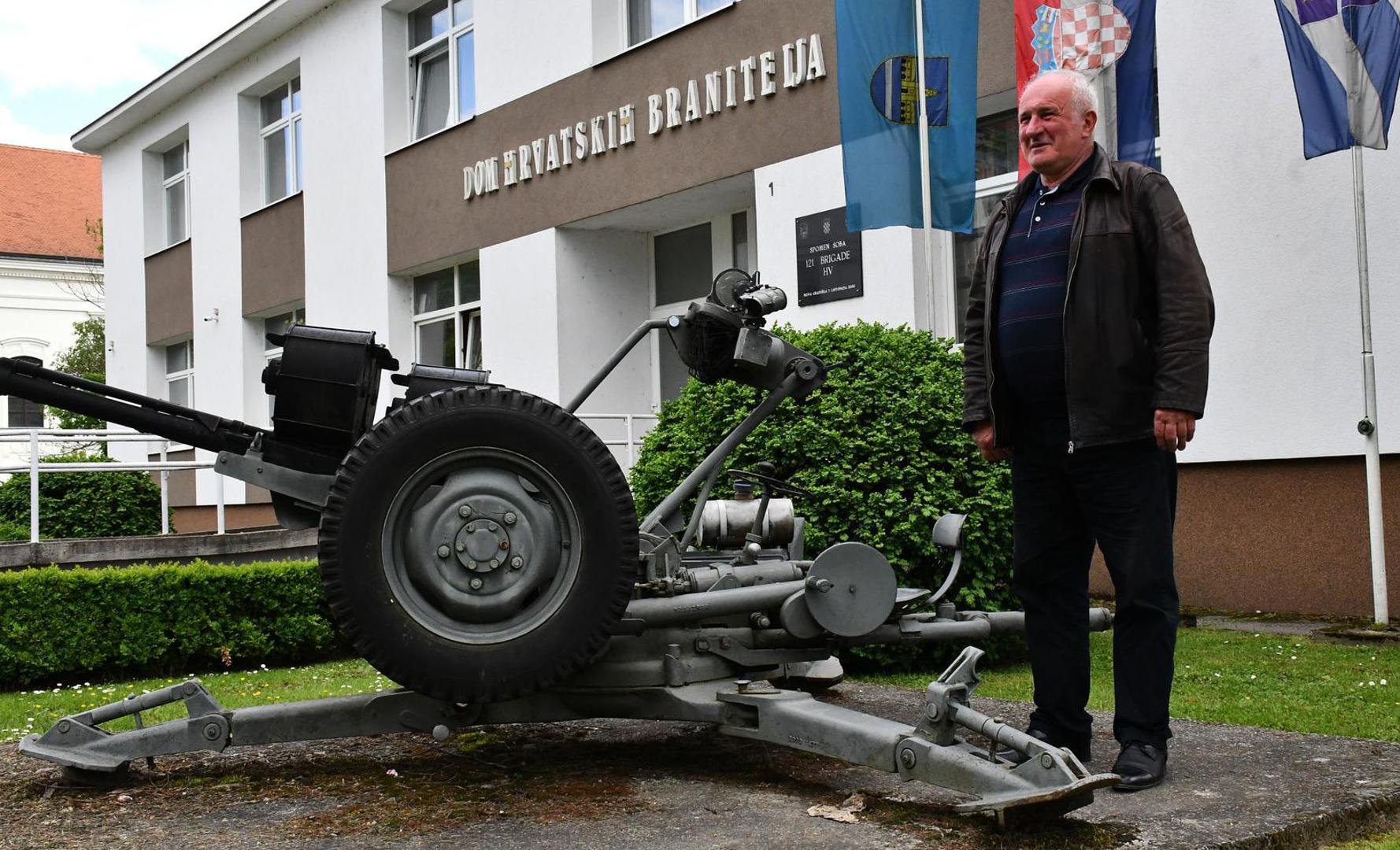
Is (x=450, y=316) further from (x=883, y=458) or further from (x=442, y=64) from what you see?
(x=883, y=458)

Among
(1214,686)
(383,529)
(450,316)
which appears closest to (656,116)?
(450,316)

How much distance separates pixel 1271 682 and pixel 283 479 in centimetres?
414

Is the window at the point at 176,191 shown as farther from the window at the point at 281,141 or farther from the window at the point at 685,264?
the window at the point at 685,264

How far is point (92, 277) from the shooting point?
41.7m

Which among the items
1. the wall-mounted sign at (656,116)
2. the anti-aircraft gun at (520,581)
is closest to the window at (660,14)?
the wall-mounted sign at (656,116)

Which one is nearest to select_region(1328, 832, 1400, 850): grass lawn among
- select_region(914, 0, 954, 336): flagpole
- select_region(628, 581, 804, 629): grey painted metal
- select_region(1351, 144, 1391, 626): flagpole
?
select_region(628, 581, 804, 629): grey painted metal

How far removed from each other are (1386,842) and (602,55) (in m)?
11.8

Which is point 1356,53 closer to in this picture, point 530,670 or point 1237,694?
point 1237,694

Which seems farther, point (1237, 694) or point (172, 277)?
point (172, 277)

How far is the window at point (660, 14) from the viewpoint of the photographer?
12.7 meters

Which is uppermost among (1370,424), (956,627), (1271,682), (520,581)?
(1370,424)

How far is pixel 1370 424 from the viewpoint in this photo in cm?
723

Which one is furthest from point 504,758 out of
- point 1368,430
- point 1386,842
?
point 1368,430

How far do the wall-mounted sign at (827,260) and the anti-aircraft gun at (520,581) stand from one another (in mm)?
6748
